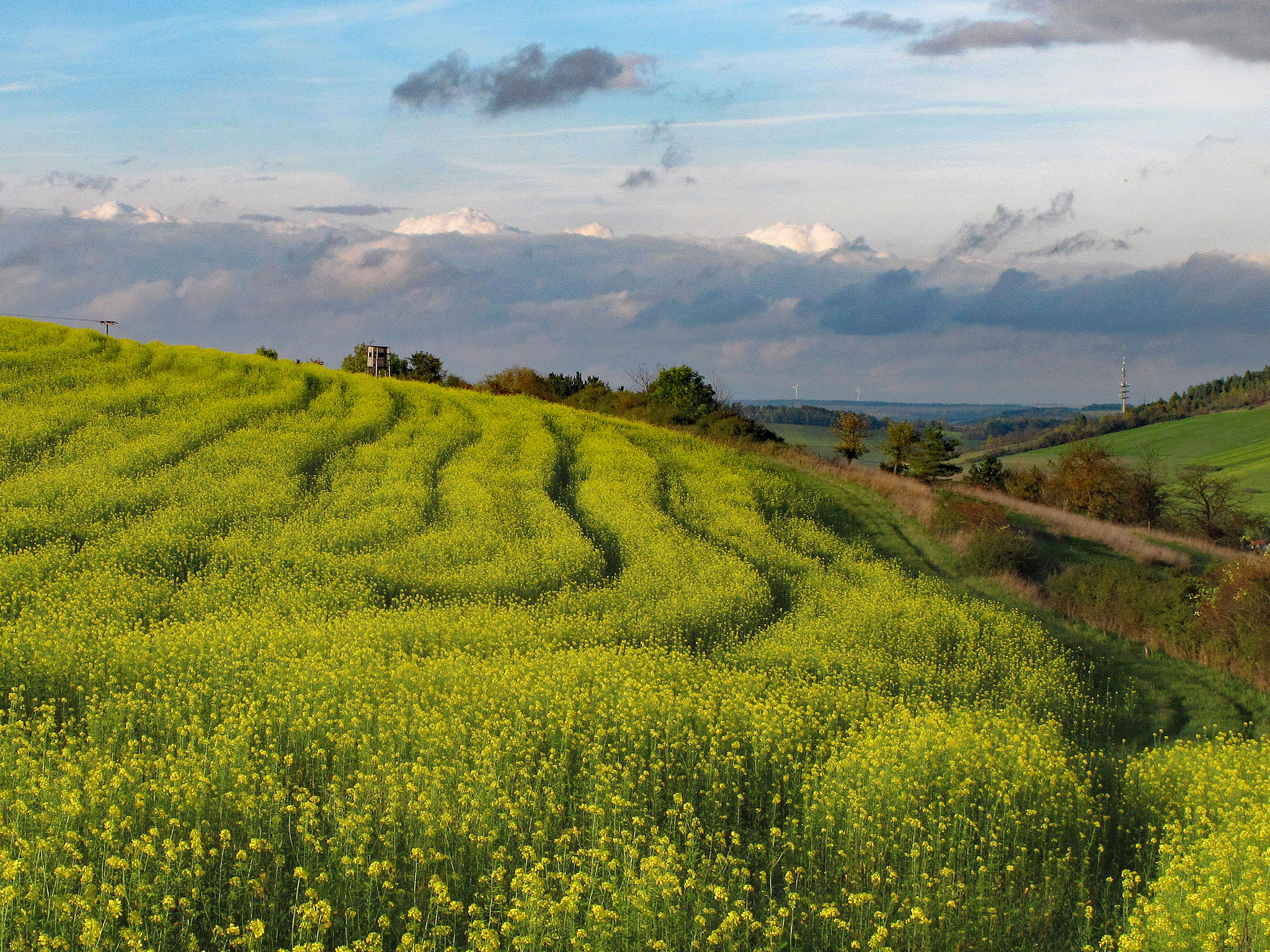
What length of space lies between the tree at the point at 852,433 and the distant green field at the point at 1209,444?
37400mm

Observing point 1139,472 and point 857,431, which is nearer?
point 1139,472

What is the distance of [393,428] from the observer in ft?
119

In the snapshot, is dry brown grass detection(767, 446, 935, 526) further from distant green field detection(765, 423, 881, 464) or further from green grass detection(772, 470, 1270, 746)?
distant green field detection(765, 423, 881, 464)

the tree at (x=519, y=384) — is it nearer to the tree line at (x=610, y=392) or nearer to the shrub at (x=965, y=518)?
the tree line at (x=610, y=392)

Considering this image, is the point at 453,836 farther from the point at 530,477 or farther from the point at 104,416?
the point at 104,416

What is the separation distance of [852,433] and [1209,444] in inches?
3072

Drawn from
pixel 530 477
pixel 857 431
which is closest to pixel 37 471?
pixel 530 477

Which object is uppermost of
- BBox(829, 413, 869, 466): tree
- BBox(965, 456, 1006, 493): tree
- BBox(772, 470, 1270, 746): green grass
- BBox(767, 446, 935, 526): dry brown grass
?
BBox(829, 413, 869, 466): tree

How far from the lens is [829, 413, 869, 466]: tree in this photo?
7475 centimetres

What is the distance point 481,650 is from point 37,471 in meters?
18.3

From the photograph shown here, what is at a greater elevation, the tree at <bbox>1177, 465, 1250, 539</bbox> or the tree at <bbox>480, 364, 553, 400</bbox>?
the tree at <bbox>480, 364, 553, 400</bbox>

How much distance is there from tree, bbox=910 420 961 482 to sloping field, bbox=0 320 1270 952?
47958 millimetres

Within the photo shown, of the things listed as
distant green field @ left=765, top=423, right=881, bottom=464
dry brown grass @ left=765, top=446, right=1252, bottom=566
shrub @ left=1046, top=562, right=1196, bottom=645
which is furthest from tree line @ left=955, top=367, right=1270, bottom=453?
shrub @ left=1046, top=562, right=1196, bottom=645

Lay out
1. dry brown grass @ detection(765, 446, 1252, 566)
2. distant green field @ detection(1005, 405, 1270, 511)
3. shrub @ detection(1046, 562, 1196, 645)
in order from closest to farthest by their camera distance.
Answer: shrub @ detection(1046, 562, 1196, 645), dry brown grass @ detection(765, 446, 1252, 566), distant green field @ detection(1005, 405, 1270, 511)
